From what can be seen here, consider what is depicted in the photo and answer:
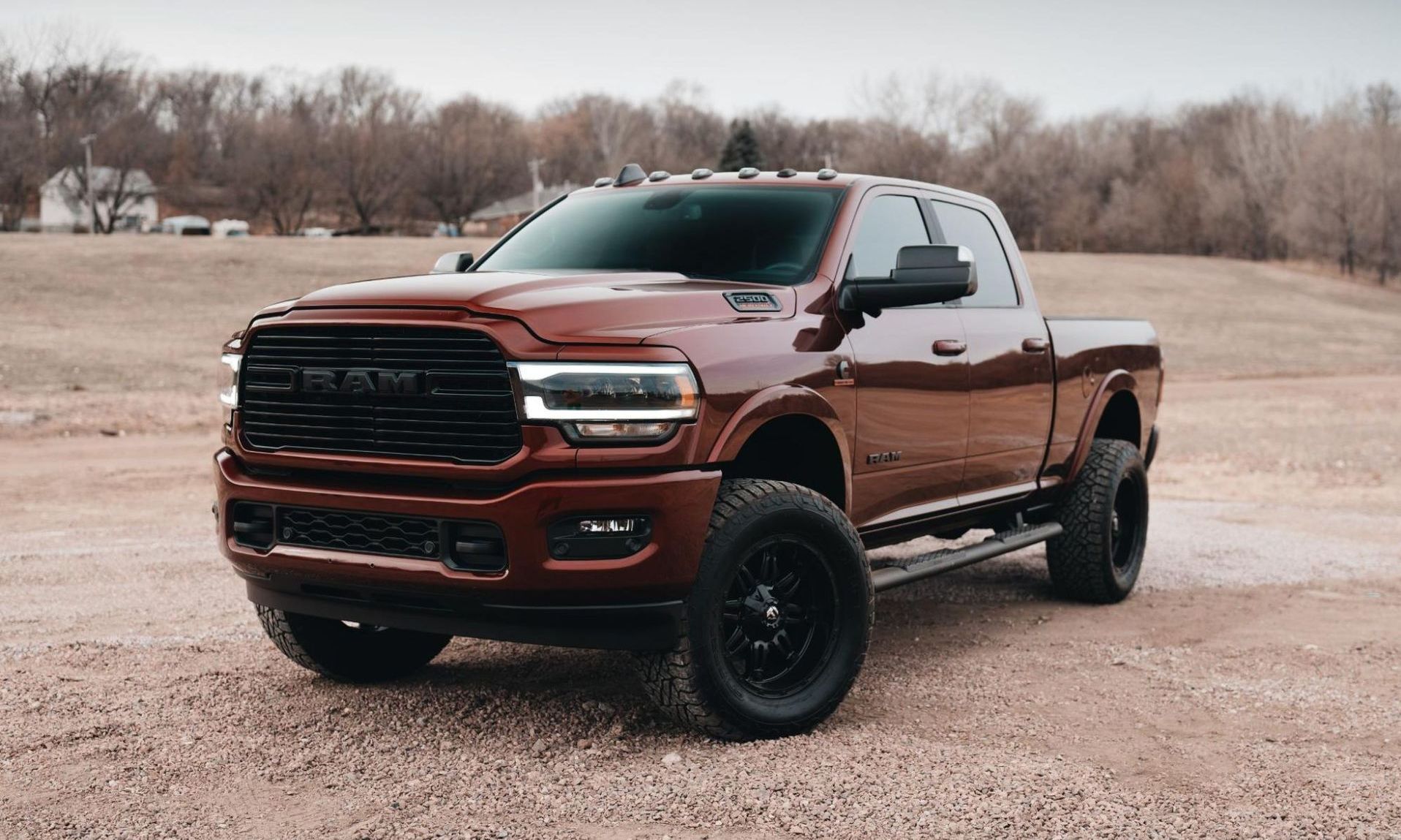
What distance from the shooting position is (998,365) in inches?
250

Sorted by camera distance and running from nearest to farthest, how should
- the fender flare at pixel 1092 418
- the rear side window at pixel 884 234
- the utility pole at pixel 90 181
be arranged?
the rear side window at pixel 884 234
the fender flare at pixel 1092 418
the utility pole at pixel 90 181

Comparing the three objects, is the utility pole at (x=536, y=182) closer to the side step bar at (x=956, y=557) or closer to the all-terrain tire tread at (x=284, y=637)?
the side step bar at (x=956, y=557)

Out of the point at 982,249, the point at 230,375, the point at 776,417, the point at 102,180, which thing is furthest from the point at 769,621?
the point at 102,180

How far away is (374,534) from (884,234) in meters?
2.60

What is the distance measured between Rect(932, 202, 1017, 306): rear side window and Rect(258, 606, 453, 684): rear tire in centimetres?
288

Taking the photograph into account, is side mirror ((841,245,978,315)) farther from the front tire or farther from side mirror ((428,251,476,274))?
side mirror ((428,251,476,274))

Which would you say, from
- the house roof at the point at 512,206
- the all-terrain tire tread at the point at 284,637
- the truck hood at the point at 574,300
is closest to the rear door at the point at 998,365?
the truck hood at the point at 574,300

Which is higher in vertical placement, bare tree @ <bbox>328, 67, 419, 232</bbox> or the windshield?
bare tree @ <bbox>328, 67, 419, 232</bbox>

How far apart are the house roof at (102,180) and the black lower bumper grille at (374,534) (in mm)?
79110

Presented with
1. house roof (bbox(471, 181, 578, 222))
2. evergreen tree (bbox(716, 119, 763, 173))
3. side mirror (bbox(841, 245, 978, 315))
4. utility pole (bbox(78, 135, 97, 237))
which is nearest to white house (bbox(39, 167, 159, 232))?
utility pole (bbox(78, 135, 97, 237))

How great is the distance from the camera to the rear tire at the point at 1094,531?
740cm

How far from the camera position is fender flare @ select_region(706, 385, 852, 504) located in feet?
14.8

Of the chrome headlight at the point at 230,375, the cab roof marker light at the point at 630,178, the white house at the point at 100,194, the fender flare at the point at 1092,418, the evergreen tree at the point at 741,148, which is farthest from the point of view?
the evergreen tree at the point at 741,148

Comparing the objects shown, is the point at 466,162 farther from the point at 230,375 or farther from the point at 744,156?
the point at 230,375
